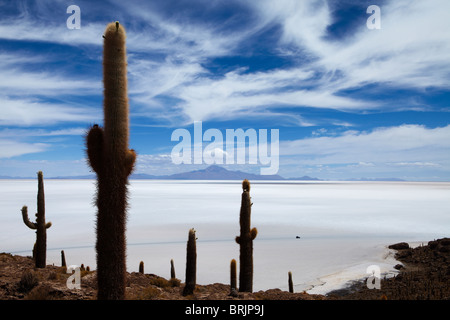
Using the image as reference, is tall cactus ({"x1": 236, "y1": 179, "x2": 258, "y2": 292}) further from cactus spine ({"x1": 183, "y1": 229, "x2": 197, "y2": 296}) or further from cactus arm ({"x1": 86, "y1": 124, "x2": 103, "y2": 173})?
cactus arm ({"x1": 86, "y1": 124, "x2": 103, "y2": 173})

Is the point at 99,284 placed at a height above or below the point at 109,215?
below

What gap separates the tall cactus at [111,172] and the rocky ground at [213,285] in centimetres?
114

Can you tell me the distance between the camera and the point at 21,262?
63.6ft

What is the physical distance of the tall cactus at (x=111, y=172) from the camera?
8641 millimetres

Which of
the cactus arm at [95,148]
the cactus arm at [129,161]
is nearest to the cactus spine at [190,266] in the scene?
the cactus arm at [129,161]

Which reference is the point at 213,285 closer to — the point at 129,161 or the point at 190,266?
the point at 190,266

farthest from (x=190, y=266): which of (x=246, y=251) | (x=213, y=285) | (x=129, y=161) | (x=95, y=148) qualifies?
(x=95, y=148)

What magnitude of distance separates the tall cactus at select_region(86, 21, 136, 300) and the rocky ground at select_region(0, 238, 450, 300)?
1.14 metres

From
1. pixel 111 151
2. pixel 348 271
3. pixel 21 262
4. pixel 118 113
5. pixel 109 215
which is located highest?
pixel 118 113

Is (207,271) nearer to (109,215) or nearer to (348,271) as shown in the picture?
(348,271)

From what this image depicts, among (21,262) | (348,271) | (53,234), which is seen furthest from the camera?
(53,234)

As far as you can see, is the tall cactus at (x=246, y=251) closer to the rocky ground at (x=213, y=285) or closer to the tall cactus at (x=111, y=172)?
the rocky ground at (x=213, y=285)
